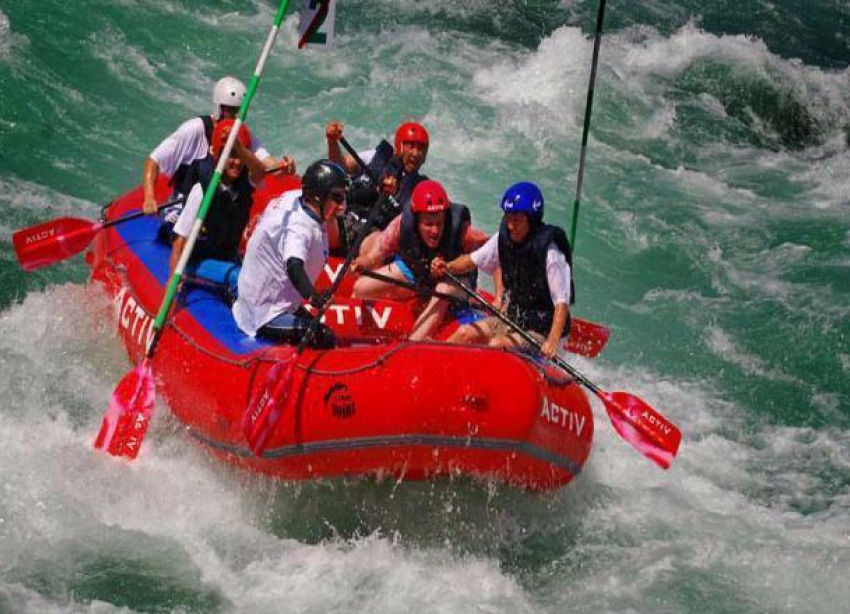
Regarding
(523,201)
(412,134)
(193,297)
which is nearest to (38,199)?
(193,297)

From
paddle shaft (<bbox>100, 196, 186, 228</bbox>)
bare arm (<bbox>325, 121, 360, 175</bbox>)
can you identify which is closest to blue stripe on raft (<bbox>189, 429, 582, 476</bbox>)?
paddle shaft (<bbox>100, 196, 186, 228</bbox>)

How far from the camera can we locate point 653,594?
21.6 feet

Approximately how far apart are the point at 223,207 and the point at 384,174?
130 cm

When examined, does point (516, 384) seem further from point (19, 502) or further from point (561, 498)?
point (19, 502)

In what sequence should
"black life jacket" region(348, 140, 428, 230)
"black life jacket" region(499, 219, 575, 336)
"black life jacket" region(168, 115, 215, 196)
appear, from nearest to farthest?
"black life jacket" region(499, 219, 575, 336), "black life jacket" region(168, 115, 215, 196), "black life jacket" region(348, 140, 428, 230)

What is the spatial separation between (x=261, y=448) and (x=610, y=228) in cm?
637

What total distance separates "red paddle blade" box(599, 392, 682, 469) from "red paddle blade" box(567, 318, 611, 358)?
86 centimetres

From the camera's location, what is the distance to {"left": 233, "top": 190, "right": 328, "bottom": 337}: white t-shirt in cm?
641

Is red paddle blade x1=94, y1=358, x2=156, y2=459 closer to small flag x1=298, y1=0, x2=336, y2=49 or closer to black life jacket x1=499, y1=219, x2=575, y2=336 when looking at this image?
black life jacket x1=499, y1=219, x2=575, y2=336

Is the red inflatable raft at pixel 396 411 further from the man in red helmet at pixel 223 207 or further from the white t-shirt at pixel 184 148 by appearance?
the white t-shirt at pixel 184 148

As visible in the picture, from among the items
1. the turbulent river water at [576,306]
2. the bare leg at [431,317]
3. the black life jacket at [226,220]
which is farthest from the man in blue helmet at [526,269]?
the black life jacket at [226,220]

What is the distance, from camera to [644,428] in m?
6.81

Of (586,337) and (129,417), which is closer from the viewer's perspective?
(129,417)

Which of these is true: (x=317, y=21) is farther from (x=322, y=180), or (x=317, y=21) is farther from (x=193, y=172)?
(x=322, y=180)
